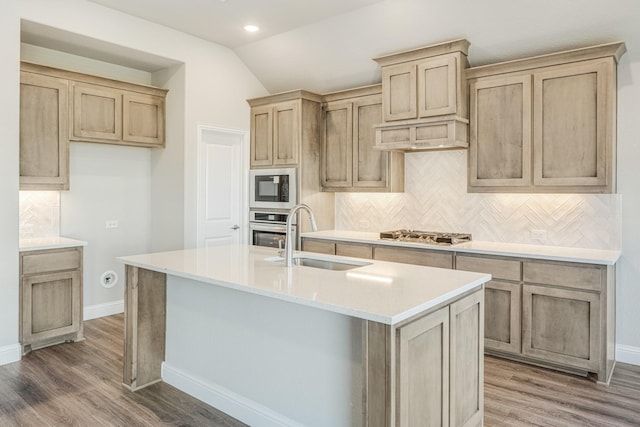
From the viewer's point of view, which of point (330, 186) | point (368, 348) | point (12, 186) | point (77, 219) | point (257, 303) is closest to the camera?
point (368, 348)

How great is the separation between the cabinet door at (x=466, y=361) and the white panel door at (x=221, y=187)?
137 inches

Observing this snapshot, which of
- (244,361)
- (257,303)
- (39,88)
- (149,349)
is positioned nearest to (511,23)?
(257,303)

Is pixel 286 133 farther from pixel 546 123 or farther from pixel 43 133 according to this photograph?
pixel 546 123

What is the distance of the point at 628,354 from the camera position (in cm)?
367

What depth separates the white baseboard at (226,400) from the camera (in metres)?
2.55

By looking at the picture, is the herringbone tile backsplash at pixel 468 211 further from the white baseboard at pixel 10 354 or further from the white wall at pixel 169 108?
the white baseboard at pixel 10 354

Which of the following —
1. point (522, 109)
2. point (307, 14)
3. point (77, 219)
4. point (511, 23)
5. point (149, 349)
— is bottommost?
point (149, 349)

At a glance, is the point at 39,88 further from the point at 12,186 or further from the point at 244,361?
the point at 244,361

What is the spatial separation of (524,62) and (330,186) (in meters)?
2.37

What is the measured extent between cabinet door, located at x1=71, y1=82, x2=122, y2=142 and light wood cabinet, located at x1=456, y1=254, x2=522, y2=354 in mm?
3775

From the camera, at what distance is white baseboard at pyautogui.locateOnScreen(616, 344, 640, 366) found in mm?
3637

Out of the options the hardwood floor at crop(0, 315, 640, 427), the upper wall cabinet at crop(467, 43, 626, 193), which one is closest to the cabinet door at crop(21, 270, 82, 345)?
the hardwood floor at crop(0, 315, 640, 427)

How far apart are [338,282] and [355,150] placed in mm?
2943

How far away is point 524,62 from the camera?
3.78m
